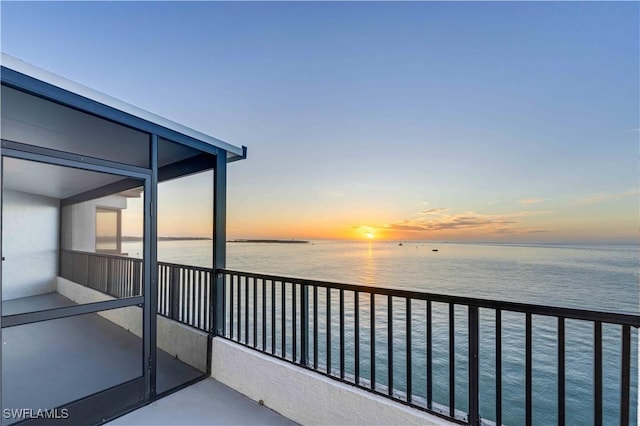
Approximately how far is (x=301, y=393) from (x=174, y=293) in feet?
6.71

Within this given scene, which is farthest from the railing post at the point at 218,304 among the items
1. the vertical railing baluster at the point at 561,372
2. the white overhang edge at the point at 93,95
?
the vertical railing baluster at the point at 561,372

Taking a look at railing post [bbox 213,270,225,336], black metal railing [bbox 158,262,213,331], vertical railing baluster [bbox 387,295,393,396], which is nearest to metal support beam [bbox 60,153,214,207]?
black metal railing [bbox 158,262,213,331]

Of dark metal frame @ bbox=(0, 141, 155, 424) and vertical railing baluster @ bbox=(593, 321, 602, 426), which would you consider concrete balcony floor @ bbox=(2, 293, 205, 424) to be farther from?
vertical railing baluster @ bbox=(593, 321, 602, 426)

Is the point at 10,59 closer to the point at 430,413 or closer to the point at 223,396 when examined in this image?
the point at 223,396

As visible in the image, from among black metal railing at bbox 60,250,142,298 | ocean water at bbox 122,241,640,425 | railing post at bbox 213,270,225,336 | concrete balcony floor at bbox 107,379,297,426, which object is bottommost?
ocean water at bbox 122,241,640,425

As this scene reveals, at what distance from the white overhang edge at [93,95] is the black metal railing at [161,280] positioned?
127cm

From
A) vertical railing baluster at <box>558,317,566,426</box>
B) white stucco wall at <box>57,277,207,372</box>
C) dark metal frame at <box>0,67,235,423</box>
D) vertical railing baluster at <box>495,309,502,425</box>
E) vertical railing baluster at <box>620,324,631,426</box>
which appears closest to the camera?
vertical railing baluster at <box>620,324,631,426</box>

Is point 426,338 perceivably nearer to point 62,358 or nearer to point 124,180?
point 124,180

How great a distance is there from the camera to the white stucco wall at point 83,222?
259 cm

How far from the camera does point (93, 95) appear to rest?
2084 mm

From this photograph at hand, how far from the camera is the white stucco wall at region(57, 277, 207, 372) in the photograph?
7.79 feet

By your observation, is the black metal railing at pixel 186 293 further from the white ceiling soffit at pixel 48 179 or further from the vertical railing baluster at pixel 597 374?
the vertical railing baluster at pixel 597 374

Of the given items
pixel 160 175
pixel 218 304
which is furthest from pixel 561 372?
pixel 160 175

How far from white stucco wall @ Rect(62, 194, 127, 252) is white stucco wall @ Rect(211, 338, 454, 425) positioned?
5.18 ft
